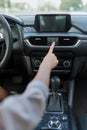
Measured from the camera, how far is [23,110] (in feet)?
2.55

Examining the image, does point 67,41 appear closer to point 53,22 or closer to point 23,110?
point 53,22

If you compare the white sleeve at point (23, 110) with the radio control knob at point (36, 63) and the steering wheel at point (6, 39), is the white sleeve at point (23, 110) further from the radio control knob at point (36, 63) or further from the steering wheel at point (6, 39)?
the radio control knob at point (36, 63)

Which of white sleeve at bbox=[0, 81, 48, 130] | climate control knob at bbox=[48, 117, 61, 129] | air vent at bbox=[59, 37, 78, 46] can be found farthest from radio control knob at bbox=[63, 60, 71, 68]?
white sleeve at bbox=[0, 81, 48, 130]

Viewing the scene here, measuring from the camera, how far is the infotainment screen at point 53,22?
2301mm

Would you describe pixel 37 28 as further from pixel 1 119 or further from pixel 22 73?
pixel 1 119

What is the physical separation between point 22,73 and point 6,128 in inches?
72.7

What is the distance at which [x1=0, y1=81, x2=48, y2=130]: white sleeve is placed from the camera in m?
→ 0.77

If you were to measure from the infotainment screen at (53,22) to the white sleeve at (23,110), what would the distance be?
1.51 meters

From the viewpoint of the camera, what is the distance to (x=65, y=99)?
8.27 ft

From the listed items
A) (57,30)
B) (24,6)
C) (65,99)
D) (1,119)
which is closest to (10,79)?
(65,99)

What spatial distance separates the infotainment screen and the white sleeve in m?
1.51

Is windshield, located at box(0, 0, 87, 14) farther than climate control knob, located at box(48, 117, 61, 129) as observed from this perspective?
Yes

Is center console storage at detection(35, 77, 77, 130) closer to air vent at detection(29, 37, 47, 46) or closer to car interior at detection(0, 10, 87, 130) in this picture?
car interior at detection(0, 10, 87, 130)

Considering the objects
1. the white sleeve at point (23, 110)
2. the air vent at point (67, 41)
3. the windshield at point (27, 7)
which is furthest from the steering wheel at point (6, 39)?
the white sleeve at point (23, 110)
